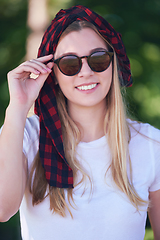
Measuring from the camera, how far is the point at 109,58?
1812 millimetres

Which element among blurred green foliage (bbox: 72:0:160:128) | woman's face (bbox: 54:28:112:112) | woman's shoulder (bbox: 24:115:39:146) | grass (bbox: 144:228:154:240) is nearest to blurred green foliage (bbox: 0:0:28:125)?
blurred green foliage (bbox: 72:0:160:128)

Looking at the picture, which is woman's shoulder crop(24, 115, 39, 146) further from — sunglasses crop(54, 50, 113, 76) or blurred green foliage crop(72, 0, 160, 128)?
blurred green foliage crop(72, 0, 160, 128)

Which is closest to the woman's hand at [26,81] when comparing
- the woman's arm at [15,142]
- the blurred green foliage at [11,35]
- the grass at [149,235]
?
the woman's arm at [15,142]

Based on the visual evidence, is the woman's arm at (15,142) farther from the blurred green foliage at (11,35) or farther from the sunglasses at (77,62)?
the blurred green foliage at (11,35)

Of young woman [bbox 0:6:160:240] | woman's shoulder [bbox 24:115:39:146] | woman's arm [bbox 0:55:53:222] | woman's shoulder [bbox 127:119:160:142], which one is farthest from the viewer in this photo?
woman's shoulder [bbox 127:119:160:142]

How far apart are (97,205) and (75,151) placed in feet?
1.42

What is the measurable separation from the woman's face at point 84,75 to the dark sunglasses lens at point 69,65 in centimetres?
4

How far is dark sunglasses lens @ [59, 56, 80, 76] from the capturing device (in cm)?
173

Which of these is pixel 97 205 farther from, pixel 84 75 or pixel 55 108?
pixel 84 75

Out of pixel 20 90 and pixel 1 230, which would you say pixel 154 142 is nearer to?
pixel 20 90

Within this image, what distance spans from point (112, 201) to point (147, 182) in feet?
1.06

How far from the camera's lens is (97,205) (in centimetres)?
176

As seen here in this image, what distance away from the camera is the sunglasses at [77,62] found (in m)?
1.73

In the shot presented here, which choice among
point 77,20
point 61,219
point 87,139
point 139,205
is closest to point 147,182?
point 139,205
